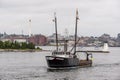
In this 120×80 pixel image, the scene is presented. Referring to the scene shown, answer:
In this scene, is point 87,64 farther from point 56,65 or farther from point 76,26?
point 56,65

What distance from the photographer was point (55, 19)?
371ft

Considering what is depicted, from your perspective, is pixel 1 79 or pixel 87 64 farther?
pixel 87 64

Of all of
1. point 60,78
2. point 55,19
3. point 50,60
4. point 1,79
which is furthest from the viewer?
point 55,19

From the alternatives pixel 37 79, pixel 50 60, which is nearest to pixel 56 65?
pixel 50 60

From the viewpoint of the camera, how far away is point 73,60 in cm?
10419

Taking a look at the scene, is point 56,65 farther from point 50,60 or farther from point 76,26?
point 76,26

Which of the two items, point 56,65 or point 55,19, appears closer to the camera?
point 56,65

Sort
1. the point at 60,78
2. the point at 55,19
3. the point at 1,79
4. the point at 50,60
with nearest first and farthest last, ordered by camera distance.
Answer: the point at 1,79 → the point at 60,78 → the point at 50,60 → the point at 55,19

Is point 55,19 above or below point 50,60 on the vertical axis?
above

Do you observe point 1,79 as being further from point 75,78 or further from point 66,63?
point 66,63

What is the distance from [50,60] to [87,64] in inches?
767

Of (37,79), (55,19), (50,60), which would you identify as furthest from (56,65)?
(37,79)

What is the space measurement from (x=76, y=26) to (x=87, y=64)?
35.4ft

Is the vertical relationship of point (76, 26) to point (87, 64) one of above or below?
above
